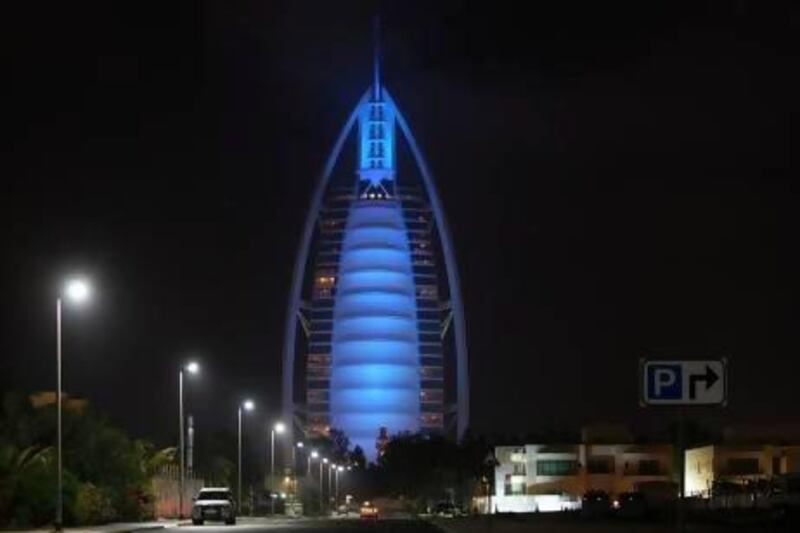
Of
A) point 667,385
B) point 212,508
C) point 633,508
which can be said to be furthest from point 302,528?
point 667,385

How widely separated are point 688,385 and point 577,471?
16189cm

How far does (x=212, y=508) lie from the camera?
244 feet

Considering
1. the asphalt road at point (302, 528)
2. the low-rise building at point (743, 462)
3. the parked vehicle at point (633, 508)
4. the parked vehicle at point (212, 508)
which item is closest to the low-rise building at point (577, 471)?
the low-rise building at point (743, 462)

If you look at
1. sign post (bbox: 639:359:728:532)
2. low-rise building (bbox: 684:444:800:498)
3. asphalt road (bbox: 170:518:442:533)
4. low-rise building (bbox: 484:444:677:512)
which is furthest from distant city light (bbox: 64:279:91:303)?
low-rise building (bbox: 484:444:677:512)

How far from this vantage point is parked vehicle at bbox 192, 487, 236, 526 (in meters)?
73.9

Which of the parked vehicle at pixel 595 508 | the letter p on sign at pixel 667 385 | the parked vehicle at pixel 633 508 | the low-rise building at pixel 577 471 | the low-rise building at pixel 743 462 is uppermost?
the letter p on sign at pixel 667 385

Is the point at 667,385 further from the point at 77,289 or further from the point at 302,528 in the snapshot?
the point at 302,528

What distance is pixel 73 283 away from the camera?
5066 centimetres

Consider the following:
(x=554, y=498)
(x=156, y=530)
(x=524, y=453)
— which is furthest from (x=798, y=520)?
(x=524, y=453)

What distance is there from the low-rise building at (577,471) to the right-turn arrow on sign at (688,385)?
15255 cm

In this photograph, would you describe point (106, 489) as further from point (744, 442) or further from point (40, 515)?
point (744, 442)

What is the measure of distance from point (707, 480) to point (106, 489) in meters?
76.3

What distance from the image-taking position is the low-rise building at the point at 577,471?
171000 millimetres

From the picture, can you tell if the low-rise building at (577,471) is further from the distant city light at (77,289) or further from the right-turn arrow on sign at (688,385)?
the right-turn arrow on sign at (688,385)
